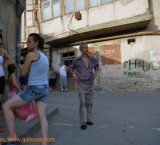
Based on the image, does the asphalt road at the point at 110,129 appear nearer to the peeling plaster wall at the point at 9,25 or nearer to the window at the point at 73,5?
the peeling plaster wall at the point at 9,25

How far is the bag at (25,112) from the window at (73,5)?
36.3 feet

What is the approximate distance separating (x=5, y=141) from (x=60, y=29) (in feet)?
39.0

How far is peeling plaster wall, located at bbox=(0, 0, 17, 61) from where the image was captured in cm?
525

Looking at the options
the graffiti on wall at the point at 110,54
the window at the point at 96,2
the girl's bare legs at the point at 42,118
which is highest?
the window at the point at 96,2

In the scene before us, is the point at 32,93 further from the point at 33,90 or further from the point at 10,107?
the point at 10,107

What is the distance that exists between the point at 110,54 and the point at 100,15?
2.49 m

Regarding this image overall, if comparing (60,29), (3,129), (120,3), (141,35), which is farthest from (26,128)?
(60,29)

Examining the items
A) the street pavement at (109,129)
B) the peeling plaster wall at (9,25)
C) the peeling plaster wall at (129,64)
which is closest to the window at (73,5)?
the peeling plaster wall at (129,64)

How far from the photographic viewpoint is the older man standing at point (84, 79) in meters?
4.34

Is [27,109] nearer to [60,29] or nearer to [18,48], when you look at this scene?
[18,48]

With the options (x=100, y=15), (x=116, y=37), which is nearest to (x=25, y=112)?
(x=116, y=37)

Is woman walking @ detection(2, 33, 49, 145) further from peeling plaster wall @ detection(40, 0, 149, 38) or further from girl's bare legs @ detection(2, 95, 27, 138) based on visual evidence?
peeling plaster wall @ detection(40, 0, 149, 38)

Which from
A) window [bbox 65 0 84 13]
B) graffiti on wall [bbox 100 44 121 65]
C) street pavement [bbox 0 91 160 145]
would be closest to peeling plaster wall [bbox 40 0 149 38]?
window [bbox 65 0 84 13]

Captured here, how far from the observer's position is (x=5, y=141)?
2900mm
